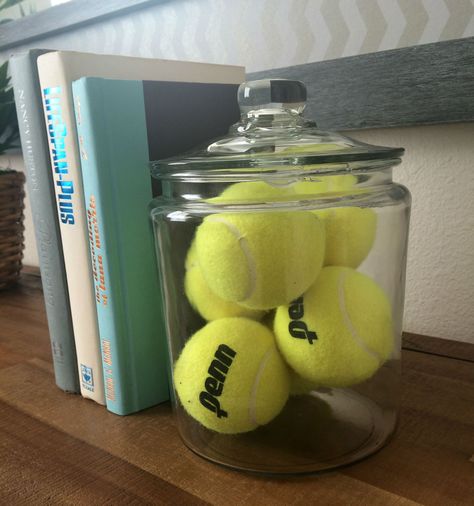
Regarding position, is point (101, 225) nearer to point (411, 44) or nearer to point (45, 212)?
point (45, 212)

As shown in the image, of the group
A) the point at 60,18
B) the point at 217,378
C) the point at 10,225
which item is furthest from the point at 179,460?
the point at 60,18

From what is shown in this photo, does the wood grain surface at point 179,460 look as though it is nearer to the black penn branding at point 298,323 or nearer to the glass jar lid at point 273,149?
the black penn branding at point 298,323

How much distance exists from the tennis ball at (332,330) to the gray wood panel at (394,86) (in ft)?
0.94

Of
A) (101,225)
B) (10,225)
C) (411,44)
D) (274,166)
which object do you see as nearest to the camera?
(274,166)

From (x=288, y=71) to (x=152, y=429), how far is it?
1.60 feet

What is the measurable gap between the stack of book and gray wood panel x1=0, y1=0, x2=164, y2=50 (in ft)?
1.31

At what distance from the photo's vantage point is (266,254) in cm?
42

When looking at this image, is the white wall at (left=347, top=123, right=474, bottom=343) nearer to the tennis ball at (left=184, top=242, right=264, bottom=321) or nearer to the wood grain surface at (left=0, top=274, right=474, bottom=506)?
the wood grain surface at (left=0, top=274, right=474, bottom=506)

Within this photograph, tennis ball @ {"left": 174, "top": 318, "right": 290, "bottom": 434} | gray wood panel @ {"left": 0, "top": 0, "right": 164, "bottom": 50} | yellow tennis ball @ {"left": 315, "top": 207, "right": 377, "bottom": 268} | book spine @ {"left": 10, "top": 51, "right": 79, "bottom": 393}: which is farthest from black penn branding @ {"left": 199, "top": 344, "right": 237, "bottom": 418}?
gray wood panel @ {"left": 0, "top": 0, "right": 164, "bottom": 50}

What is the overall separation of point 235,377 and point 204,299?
0.25ft

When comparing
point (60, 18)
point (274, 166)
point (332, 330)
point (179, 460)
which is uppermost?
point (60, 18)

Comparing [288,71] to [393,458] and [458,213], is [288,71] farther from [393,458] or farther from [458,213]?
[393,458]

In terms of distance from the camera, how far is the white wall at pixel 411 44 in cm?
65

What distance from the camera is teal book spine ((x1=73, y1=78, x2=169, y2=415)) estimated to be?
0.50 metres
